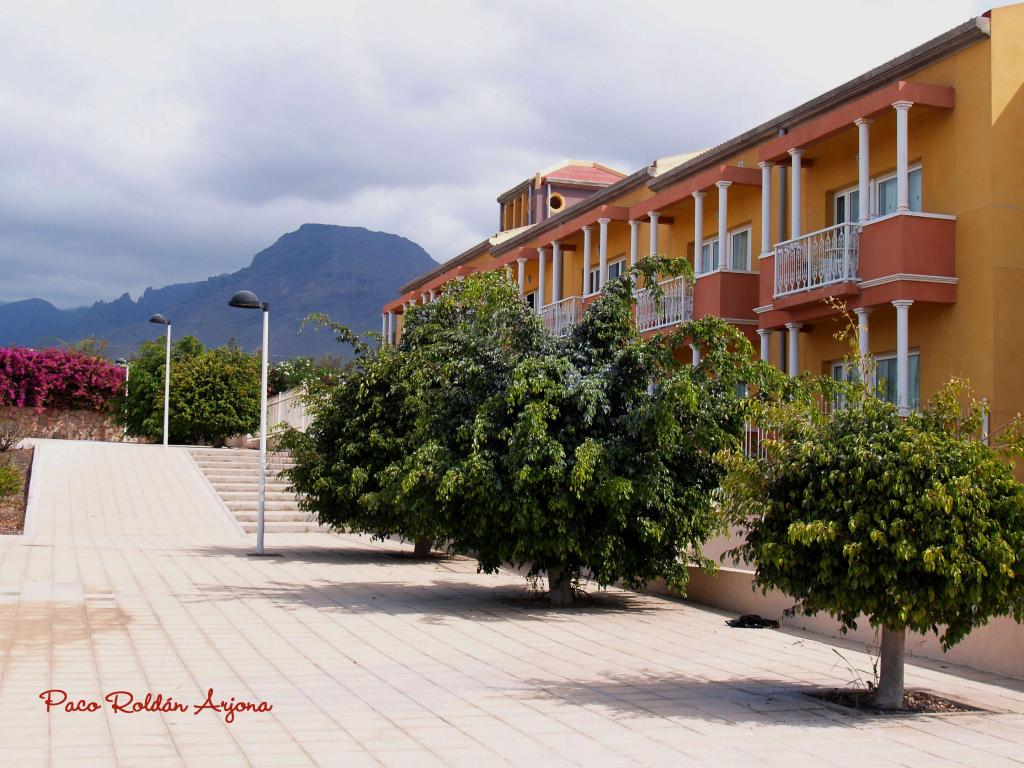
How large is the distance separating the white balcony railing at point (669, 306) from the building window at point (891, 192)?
396cm

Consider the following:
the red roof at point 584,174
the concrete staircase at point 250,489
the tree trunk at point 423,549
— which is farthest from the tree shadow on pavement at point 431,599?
the red roof at point 584,174

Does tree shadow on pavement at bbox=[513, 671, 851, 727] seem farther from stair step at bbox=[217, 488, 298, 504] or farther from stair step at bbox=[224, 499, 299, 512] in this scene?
stair step at bbox=[217, 488, 298, 504]

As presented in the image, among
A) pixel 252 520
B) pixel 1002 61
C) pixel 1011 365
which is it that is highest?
pixel 1002 61

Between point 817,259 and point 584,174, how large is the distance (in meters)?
19.2

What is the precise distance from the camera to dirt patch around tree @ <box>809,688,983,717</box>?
7.62m

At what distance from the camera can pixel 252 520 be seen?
79.3ft

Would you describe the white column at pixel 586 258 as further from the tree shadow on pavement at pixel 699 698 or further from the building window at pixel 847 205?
the tree shadow on pavement at pixel 699 698

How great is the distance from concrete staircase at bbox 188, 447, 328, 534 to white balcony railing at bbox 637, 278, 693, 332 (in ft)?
24.2

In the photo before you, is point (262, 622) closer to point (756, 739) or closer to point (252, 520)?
point (756, 739)

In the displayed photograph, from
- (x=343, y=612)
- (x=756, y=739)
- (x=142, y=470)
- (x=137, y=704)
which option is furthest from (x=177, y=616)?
(x=142, y=470)

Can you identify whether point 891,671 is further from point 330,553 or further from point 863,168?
point 330,553

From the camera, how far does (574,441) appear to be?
40.0 feet

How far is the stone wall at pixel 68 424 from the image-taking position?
137ft

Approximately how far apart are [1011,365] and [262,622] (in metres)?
9.86
